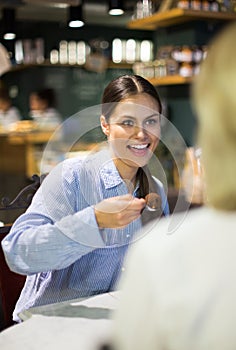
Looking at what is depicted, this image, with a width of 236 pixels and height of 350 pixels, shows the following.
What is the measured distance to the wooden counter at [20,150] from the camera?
601 centimetres

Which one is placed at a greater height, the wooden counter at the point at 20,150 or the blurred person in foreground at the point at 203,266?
the blurred person in foreground at the point at 203,266

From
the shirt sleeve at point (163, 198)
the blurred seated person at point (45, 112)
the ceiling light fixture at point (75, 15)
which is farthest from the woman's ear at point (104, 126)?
the blurred seated person at point (45, 112)

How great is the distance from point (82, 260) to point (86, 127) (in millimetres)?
413

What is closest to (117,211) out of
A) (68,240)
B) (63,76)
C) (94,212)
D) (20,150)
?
(94,212)

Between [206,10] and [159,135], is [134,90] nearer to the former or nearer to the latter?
[159,135]

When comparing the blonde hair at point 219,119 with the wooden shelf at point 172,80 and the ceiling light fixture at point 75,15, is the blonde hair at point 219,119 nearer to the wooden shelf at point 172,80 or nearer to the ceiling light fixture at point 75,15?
the wooden shelf at point 172,80

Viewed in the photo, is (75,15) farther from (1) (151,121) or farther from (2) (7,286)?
(2) (7,286)

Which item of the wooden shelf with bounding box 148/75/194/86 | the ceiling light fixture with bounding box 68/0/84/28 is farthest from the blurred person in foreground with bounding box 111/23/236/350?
the ceiling light fixture with bounding box 68/0/84/28

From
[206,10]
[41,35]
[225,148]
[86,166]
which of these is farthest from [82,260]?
[41,35]

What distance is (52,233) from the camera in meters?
1.45

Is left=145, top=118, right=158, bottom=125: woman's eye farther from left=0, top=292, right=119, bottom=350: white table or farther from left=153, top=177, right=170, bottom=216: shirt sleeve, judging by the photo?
left=0, top=292, right=119, bottom=350: white table

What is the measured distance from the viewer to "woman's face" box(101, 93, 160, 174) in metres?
1.68

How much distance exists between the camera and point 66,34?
8164 mm

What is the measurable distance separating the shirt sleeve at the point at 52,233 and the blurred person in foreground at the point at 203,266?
0.63 meters
